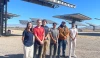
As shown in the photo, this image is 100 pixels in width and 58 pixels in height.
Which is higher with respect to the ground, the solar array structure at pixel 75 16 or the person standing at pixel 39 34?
the solar array structure at pixel 75 16

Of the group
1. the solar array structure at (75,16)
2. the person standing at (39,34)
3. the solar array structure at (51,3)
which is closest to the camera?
the person standing at (39,34)

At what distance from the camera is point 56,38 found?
11.4 metres

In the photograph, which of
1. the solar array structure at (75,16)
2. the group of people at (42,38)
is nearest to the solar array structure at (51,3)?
the solar array structure at (75,16)

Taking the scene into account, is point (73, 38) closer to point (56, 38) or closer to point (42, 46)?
point (56, 38)

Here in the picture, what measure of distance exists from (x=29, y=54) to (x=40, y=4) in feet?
86.4

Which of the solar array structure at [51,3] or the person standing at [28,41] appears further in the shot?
the solar array structure at [51,3]

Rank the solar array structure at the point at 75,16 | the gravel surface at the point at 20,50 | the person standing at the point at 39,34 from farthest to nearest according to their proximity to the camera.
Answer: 1. the solar array structure at the point at 75,16
2. the gravel surface at the point at 20,50
3. the person standing at the point at 39,34

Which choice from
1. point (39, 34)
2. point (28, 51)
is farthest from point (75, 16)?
point (28, 51)

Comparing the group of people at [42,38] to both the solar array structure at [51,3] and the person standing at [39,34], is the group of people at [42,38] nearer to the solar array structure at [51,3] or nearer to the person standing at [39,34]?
the person standing at [39,34]

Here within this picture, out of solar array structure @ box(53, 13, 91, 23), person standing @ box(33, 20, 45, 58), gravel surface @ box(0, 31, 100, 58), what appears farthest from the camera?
solar array structure @ box(53, 13, 91, 23)

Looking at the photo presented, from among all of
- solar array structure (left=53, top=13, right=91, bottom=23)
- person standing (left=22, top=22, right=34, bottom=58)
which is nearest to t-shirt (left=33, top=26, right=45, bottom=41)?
person standing (left=22, top=22, right=34, bottom=58)

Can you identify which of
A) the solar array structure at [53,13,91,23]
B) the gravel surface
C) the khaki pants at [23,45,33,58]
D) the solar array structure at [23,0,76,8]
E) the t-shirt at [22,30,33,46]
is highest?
the solar array structure at [23,0,76,8]

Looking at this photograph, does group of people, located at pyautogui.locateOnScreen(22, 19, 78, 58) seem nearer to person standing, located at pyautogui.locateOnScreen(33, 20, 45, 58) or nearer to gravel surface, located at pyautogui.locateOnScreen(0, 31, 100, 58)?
person standing, located at pyautogui.locateOnScreen(33, 20, 45, 58)

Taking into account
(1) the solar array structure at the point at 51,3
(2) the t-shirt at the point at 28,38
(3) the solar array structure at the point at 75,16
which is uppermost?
(1) the solar array structure at the point at 51,3
